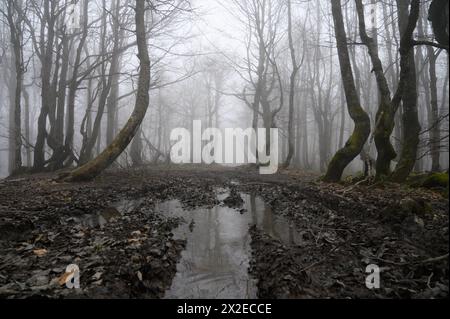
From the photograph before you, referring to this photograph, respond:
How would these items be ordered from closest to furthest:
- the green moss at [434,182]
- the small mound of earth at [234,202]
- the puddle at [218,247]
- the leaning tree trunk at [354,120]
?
the puddle at [218,247], the green moss at [434,182], the small mound of earth at [234,202], the leaning tree trunk at [354,120]

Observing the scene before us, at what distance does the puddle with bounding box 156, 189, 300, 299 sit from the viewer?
3186mm

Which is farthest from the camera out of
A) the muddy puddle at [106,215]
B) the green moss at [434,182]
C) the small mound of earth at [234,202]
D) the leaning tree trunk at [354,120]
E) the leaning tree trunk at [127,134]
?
the leaning tree trunk at [127,134]

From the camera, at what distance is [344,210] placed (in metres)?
5.75

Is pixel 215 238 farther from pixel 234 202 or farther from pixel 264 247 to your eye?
pixel 234 202

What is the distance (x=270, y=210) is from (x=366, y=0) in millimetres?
17409

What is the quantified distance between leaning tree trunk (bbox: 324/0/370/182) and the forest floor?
2.01 metres

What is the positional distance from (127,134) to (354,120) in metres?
7.02

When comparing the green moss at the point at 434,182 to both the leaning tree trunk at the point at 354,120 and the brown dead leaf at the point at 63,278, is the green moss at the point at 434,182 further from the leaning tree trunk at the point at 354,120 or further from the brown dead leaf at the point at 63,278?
the brown dead leaf at the point at 63,278

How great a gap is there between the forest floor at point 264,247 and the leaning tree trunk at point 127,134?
2.19 m

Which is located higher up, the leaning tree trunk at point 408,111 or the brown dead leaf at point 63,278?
the leaning tree trunk at point 408,111

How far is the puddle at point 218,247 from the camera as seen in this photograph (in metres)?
3.19

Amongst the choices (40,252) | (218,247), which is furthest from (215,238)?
(40,252)

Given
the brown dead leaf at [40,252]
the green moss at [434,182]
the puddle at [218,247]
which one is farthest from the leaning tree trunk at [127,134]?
the green moss at [434,182]

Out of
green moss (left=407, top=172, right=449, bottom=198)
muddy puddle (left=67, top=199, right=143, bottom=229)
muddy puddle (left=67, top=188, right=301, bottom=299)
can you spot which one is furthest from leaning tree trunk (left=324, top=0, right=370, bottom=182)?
muddy puddle (left=67, top=199, right=143, bottom=229)
